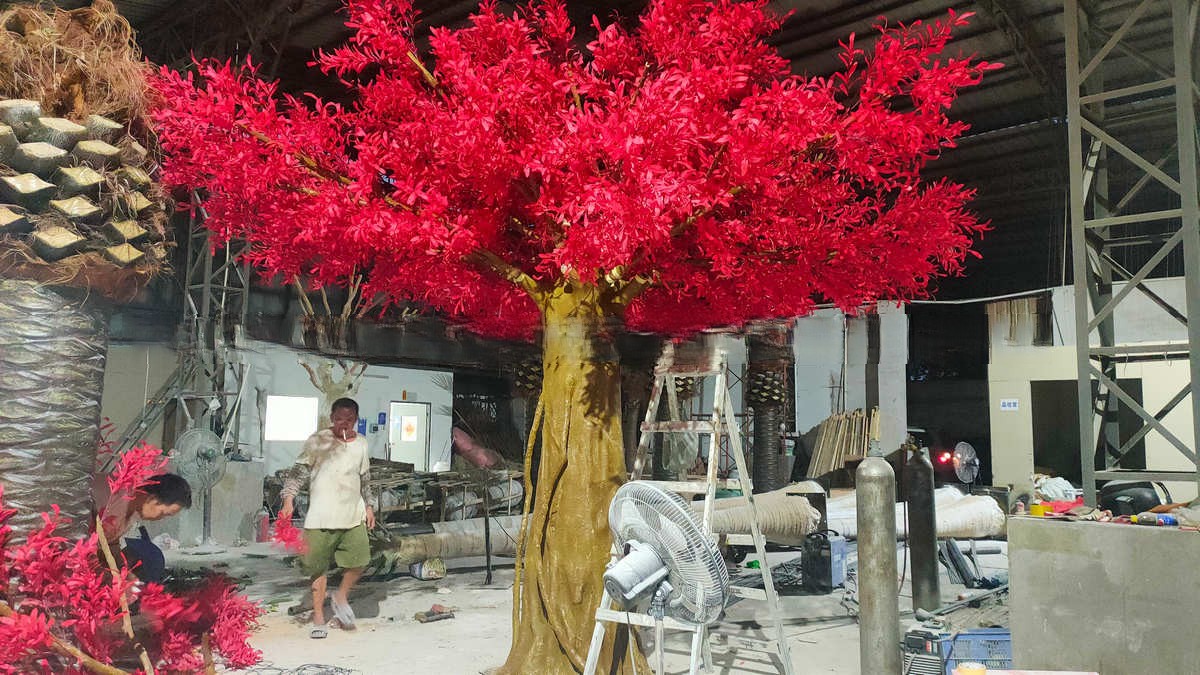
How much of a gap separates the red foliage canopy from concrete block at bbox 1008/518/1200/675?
4.13 ft

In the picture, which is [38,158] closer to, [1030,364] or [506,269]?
[506,269]

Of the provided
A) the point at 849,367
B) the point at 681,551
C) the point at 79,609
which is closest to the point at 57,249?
the point at 79,609

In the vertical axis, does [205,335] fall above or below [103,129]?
below

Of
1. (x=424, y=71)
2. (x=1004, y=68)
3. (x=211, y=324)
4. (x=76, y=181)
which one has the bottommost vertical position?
(x=211, y=324)

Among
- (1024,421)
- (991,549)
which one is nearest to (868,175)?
(1024,421)

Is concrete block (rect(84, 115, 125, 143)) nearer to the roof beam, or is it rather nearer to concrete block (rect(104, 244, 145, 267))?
concrete block (rect(104, 244, 145, 267))

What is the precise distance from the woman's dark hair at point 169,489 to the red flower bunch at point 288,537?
1.85 ft

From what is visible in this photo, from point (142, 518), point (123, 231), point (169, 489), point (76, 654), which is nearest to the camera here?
point (76, 654)

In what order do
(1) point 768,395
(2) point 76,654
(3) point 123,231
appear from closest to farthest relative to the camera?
(2) point 76,654 < (3) point 123,231 < (1) point 768,395

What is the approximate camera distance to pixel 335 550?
375 centimetres

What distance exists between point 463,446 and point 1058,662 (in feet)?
9.21

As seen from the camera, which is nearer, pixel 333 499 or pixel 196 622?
pixel 196 622

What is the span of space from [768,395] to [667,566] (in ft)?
A: 9.28

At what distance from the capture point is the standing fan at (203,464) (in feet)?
9.65
